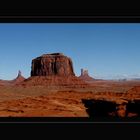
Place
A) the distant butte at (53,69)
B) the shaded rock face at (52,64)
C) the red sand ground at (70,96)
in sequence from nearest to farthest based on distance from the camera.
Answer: the red sand ground at (70,96) → the distant butte at (53,69) → the shaded rock face at (52,64)

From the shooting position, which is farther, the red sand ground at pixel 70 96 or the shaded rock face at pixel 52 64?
the shaded rock face at pixel 52 64

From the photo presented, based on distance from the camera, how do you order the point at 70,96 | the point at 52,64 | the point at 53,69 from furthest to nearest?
the point at 53,69 < the point at 52,64 < the point at 70,96

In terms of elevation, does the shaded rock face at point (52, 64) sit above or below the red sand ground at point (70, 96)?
above

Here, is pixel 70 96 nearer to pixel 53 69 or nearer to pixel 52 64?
pixel 52 64

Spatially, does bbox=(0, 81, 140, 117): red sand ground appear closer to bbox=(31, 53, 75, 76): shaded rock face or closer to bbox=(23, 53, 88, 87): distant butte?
bbox=(23, 53, 88, 87): distant butte

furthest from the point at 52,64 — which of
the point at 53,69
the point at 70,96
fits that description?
the point at 70,96

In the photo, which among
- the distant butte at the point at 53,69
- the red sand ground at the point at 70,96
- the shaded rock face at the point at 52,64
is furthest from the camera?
the shaded rock face at the point at 52,64

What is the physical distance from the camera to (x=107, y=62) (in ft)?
26.8

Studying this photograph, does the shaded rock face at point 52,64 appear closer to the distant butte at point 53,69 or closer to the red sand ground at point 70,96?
the distant butte at point 53,69

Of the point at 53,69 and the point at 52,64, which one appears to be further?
the point at 53,69

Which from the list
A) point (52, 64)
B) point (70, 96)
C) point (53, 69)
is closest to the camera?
point (70, 96)

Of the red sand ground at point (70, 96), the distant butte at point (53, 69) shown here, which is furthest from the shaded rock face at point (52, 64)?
the red sand ground at point (70, 96)

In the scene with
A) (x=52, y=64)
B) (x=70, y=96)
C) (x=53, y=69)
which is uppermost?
(x=52, y=64)
